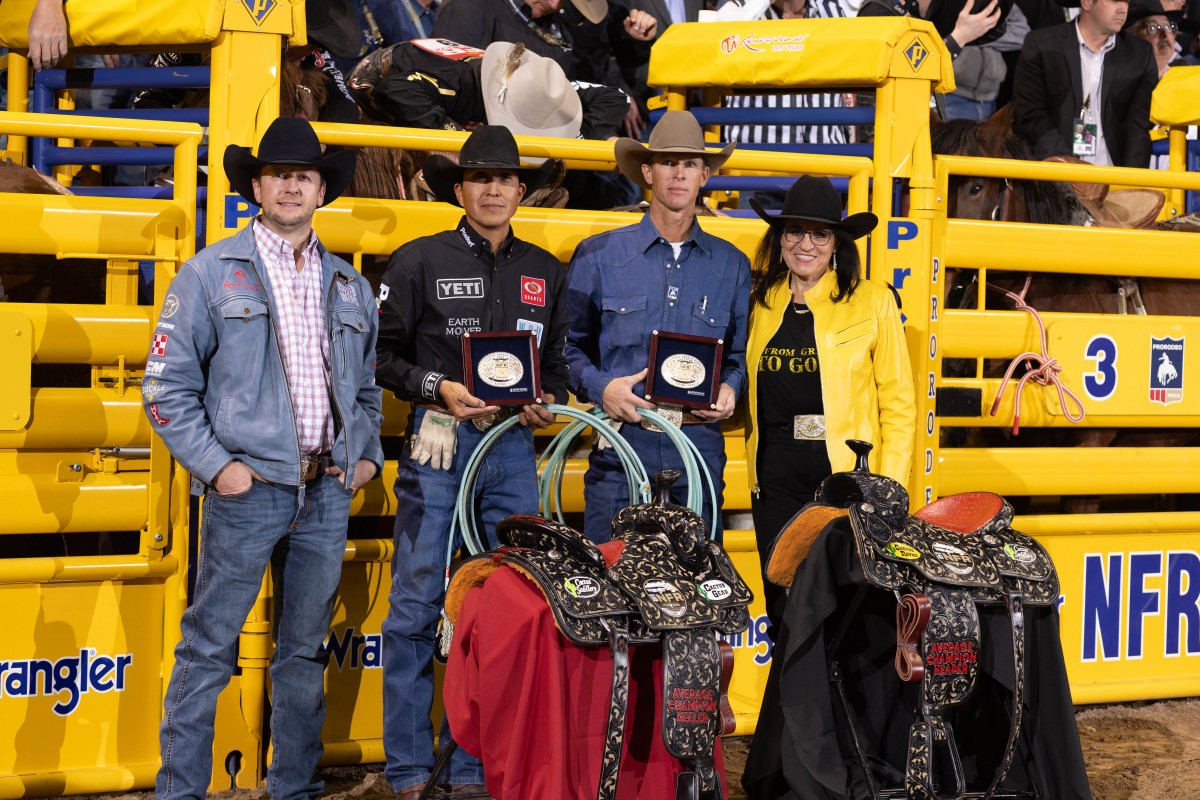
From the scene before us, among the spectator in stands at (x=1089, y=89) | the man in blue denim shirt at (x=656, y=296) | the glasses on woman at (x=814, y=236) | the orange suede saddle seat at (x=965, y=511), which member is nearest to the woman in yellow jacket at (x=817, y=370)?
the glasses on woman at (x=814, y=236)

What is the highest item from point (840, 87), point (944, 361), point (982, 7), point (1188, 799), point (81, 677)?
point (982, 7)

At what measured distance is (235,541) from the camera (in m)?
3.20

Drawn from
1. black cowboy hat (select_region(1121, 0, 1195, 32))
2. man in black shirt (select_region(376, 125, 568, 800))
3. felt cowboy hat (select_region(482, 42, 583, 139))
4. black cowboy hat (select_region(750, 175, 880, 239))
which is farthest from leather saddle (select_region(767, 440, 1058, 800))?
black cowboy hat (select_region(1121, 0, 1195, 32))

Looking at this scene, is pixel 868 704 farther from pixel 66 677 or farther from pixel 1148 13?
pixel 1148 13

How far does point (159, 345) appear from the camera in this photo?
312cm

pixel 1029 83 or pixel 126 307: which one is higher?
pixel 1029 83

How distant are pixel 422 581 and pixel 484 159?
1.30 metres

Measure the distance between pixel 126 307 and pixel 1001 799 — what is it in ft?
9.83

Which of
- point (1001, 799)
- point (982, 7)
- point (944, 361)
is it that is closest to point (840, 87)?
point (944, 361)

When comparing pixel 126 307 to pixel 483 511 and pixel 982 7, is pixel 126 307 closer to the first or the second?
pixel 483 511

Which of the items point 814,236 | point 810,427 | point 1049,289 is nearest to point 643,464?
point 810,427

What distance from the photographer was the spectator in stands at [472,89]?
454 cm

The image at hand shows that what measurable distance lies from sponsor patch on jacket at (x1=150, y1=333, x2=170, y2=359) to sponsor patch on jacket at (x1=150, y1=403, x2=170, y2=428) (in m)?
0.14

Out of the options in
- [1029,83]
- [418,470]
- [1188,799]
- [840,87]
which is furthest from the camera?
[1029,83]
